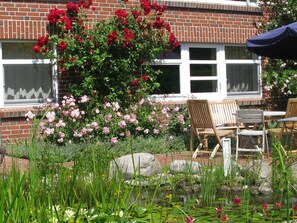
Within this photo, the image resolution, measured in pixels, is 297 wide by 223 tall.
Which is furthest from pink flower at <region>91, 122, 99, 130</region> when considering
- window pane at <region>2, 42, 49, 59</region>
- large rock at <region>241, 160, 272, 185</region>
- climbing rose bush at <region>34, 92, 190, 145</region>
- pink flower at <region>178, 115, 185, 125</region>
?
large rock at <region>241, 160, 272, 185</region>

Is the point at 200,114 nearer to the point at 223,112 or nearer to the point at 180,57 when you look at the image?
the point at 223,112

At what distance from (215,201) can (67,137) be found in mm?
5484

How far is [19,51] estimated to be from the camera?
11.6 meters

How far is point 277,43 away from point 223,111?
9.35 ft

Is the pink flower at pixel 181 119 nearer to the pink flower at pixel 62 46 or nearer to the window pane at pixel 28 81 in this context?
the window pane at pixel 28 81

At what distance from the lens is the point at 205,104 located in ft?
34.5

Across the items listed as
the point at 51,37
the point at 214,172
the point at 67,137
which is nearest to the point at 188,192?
the point at 214,172

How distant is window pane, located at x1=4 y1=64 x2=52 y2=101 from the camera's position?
11500mm

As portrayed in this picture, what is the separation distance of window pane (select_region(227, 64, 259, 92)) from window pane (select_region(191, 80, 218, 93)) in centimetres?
43

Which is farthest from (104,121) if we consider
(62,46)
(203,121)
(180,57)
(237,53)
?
(237,53)

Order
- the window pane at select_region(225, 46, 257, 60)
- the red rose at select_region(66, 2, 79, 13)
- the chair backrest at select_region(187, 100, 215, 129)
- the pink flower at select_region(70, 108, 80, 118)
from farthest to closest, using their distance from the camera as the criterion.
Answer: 1. the window pane at select_region(225, 46, 257, 60)
2. the red rose at select_region(66, 2, 79, 13)
3. the pink flower at select_region(70, 108, 80, 118)
4. the chair backrest at select_region(187, 100, 215, 129)

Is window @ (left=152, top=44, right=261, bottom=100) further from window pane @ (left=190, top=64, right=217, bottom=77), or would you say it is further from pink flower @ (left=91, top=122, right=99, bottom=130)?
pink flower @ (left=91, top=122, right=99, bottom=130)

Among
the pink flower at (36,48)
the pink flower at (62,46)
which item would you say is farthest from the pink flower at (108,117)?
the pink flower at (36,48)

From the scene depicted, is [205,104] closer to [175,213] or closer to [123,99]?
[123,99]
